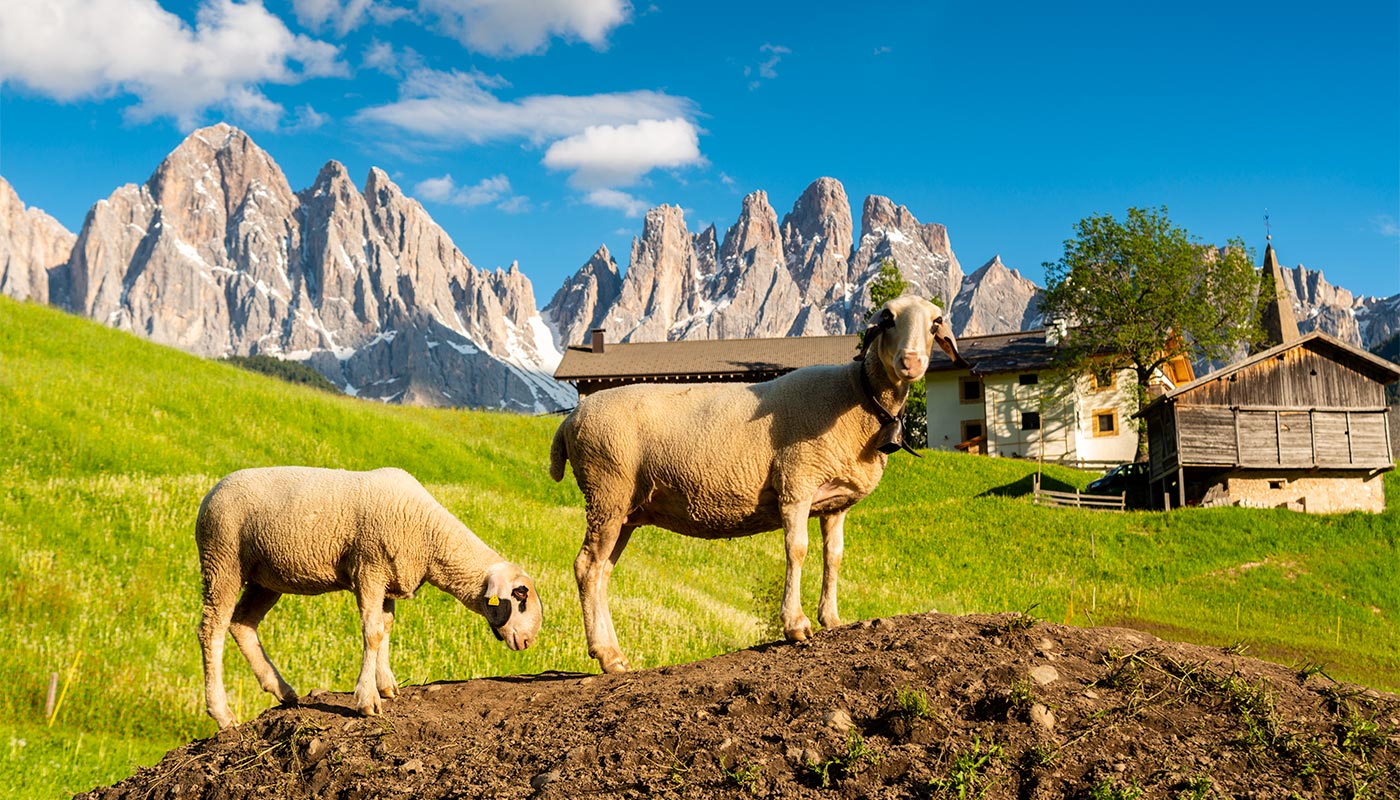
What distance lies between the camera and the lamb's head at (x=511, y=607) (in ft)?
27.2

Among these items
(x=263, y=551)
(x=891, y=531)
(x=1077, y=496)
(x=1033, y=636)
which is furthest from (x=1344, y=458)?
(x=263, y=551)

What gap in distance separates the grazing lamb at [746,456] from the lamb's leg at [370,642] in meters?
1.62

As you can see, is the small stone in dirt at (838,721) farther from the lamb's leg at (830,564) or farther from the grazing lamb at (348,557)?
the grazing lamb at (348,557)

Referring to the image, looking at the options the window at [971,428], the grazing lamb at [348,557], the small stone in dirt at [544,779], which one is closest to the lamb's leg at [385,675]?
the grazing lamb at [348,557]

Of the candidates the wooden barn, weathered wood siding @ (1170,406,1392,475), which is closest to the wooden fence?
the wooden barn

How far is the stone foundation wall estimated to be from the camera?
46.8 meters

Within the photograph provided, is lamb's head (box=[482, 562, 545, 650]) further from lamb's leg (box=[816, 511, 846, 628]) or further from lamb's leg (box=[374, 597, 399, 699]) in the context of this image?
lamb's leg (box=[816, 511, 846, 628])

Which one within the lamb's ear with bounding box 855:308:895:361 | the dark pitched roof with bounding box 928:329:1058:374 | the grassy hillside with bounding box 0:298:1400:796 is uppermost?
the dark pitched roof with bounding box 928:329:1058:374

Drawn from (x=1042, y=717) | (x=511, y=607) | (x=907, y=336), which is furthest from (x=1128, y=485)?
(x=1042, y=717)

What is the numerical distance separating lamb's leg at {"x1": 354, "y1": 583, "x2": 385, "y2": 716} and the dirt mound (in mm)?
181

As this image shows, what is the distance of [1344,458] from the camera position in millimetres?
46531

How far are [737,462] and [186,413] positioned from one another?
2929cm

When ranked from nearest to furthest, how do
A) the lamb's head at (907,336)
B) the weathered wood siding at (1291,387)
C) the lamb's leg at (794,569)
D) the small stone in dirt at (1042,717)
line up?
the small stone in dirt at (1042,717) < the lamb's head at (907,336) < the lamb's leg at (794,569) < the weathered wood siding at (1291,387)

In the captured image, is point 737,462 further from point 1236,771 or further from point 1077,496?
point 1077,496
